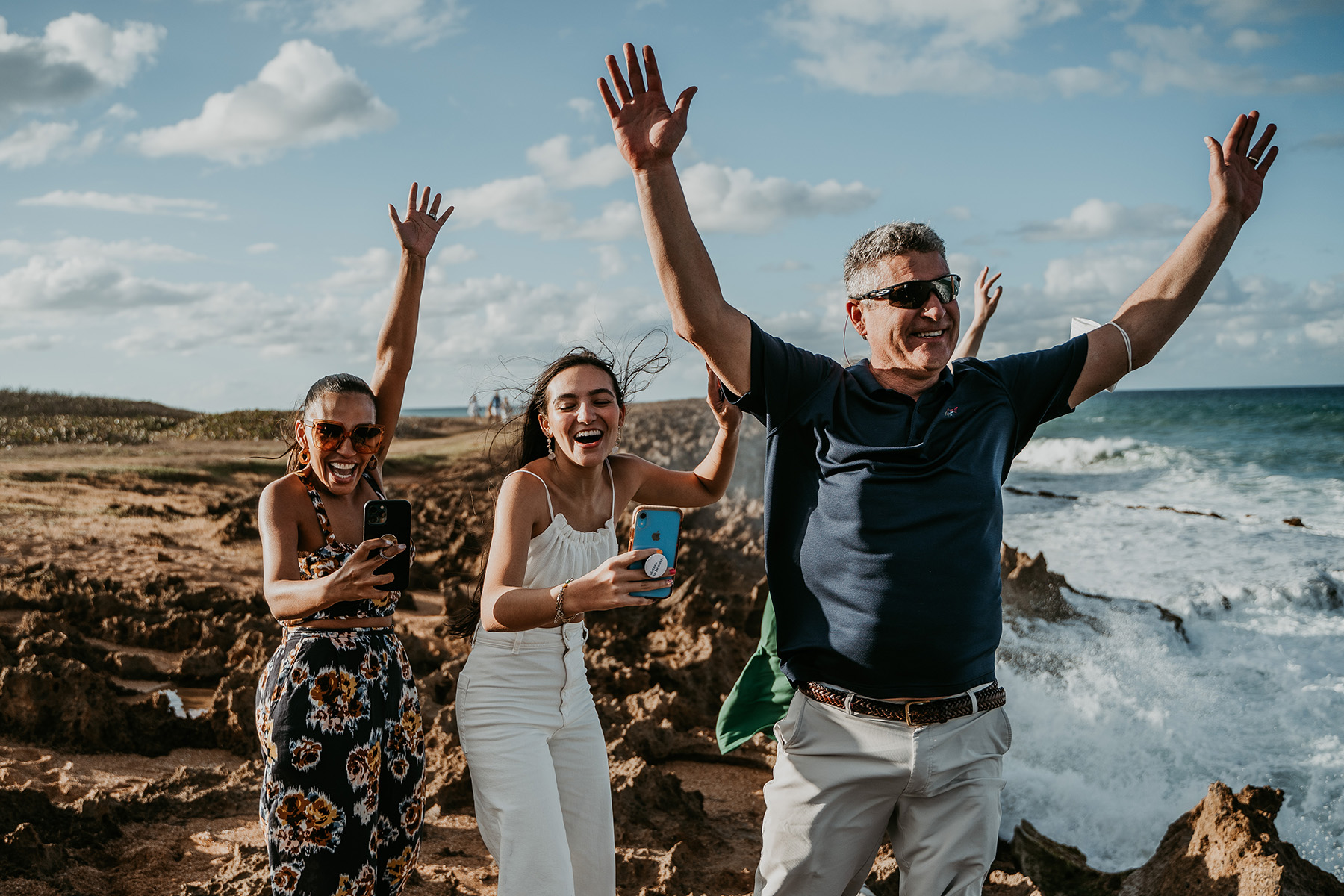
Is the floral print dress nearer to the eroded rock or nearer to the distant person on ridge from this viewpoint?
the distant person on ridge

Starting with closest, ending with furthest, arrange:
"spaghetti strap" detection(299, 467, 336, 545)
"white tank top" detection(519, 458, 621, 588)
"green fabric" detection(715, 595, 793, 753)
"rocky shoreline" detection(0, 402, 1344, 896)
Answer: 1. "green fabric" detection(715, 595, 793, 753)
2. "white tank top" detection(519, 458, 621, 588)
3. "spaghetti strap" detection(299, 467, 336, 545)
4. "rocky shoreline" detection(0, 402, 1344, 896)

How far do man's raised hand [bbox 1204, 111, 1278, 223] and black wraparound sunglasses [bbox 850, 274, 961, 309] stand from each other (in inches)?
38.5

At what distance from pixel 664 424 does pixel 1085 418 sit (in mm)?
44175

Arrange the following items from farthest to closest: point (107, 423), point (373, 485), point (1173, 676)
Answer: point (107, 423)
point (1173, 676)
point (373, 485)

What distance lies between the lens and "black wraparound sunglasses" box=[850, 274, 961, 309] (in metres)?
2.54

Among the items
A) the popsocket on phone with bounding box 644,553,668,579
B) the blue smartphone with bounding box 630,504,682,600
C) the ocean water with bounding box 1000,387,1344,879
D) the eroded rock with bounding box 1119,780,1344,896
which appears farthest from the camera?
the ocean water with bounding box 1000,387,1344,879

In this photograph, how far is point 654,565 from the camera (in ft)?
7.09

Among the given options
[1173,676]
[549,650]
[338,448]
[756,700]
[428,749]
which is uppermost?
[338,448]

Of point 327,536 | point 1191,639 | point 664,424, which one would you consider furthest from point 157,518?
point 1191,639

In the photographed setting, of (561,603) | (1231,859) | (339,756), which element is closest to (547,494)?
(561,603)

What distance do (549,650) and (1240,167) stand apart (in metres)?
2.55

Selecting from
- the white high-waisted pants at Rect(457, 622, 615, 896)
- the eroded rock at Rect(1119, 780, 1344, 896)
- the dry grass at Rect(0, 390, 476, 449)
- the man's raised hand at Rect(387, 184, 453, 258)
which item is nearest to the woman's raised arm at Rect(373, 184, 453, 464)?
the man's raised hand at Rect(387, 184, 453, 258)

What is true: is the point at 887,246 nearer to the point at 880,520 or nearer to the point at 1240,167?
the point at 880,520

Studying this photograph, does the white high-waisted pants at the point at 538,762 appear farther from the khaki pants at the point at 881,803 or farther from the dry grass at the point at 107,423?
the dry grass at the point at 107,423
